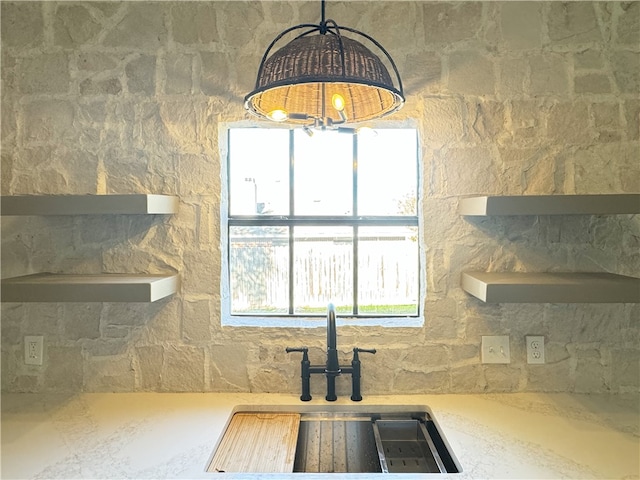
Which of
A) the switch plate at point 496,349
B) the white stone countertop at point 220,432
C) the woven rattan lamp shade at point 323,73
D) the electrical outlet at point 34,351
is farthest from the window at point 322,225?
the electrical outlet at point 34,351

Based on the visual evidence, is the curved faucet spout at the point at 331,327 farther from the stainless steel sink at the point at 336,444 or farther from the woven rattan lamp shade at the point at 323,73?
the woven rattan lamp shade at the point at 323,73

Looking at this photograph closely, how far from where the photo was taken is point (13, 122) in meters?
1.75

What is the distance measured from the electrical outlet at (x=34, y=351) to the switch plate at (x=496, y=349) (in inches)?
71.8

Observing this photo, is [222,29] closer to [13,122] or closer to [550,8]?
[13,122]

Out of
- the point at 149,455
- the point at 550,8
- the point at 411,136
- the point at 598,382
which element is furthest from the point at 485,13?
the point at 149,455

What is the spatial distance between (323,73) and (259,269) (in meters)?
1.12

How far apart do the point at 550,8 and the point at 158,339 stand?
208 cm

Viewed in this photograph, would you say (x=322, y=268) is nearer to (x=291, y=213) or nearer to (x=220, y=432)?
(x=291, y=213)

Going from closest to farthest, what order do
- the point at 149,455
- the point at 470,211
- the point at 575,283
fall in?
the point at 149,455 < the point at 575,283 < the point at 470,211

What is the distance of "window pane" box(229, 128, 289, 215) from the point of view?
75.2 inches

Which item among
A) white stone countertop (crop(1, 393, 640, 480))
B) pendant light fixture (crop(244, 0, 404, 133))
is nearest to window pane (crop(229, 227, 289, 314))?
white stone countertop (crop(1, 393, 640, 480))

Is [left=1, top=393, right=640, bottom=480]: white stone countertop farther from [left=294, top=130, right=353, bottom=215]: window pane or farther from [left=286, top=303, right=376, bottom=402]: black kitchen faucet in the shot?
[left=294, top=130, right=353, bottom=215]: window pane

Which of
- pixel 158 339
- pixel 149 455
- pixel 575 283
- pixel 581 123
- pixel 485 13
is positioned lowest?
pixel 149 455

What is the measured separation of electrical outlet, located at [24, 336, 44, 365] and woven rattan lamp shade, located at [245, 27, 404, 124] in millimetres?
1376
